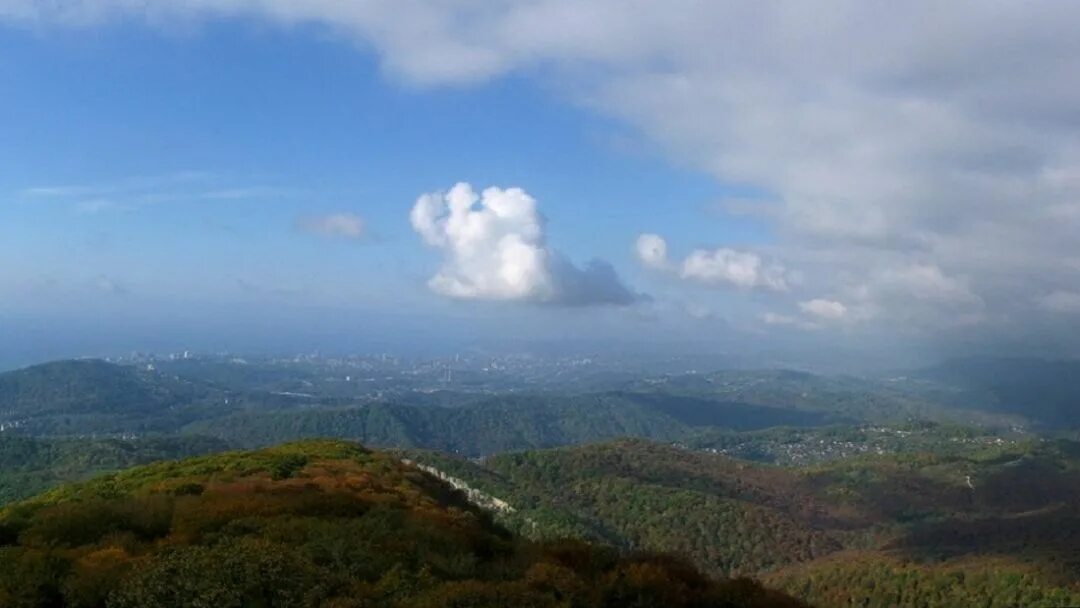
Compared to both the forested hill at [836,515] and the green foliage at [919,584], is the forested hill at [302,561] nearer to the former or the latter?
the forested hill at [836,515]

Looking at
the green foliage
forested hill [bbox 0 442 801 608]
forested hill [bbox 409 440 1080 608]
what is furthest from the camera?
forested hill [bbox 409 440 1080 608]

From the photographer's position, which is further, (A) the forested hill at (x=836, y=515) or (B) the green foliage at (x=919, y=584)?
(A) the forested hill at (x=836, y=515)

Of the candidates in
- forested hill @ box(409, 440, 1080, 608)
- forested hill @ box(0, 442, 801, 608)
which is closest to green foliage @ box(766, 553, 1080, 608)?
forested hill @ box(409, 440, 1080, 608)

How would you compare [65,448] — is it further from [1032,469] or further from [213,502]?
[1032,469]

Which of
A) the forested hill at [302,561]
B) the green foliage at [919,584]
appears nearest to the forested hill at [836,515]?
the green foliage at [919,584]

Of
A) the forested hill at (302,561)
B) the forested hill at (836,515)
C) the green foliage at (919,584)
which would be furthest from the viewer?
the forested hill at (836,515)

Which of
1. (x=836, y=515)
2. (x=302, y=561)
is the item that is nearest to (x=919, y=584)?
(x=302, y=561)

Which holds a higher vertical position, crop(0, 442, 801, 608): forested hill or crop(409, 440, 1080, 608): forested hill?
crop(0, 442, 801, 608): forested hill

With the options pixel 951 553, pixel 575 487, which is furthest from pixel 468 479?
pixel 951 553

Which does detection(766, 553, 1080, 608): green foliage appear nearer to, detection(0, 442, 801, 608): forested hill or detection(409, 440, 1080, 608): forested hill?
detection(409, 440, 1080, 608): forested hill
